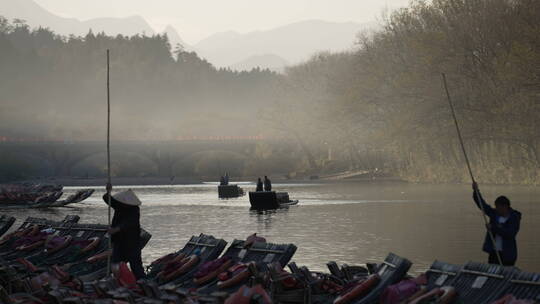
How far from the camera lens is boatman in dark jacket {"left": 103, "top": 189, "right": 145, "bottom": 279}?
19547 mm

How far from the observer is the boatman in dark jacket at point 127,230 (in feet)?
64.1

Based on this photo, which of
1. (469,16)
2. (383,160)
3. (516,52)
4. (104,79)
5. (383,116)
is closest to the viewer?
(516,52)

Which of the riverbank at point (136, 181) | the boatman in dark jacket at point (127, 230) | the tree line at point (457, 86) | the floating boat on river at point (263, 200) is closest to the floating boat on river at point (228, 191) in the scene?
the tree line at point (457, 86)

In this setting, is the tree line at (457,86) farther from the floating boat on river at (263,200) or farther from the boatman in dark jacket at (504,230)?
the boatman in dark jacket at (504,230)

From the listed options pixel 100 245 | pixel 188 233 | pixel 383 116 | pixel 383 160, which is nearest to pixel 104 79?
pixel 383 160

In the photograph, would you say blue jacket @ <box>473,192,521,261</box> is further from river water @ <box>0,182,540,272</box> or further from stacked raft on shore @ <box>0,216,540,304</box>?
river water @ <box>0,182,540,272</box>

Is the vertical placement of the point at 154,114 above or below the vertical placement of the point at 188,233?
above

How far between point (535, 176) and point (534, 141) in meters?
3.81

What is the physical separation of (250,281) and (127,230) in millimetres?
3404

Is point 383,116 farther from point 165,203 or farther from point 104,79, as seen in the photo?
point 104,79

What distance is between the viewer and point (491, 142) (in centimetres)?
7869

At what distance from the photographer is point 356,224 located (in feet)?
146

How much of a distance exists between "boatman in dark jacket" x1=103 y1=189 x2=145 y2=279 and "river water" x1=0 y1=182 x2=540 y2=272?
7.22m

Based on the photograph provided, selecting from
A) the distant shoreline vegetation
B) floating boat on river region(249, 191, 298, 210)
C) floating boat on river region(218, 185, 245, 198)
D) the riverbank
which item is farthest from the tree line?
the riverbank
